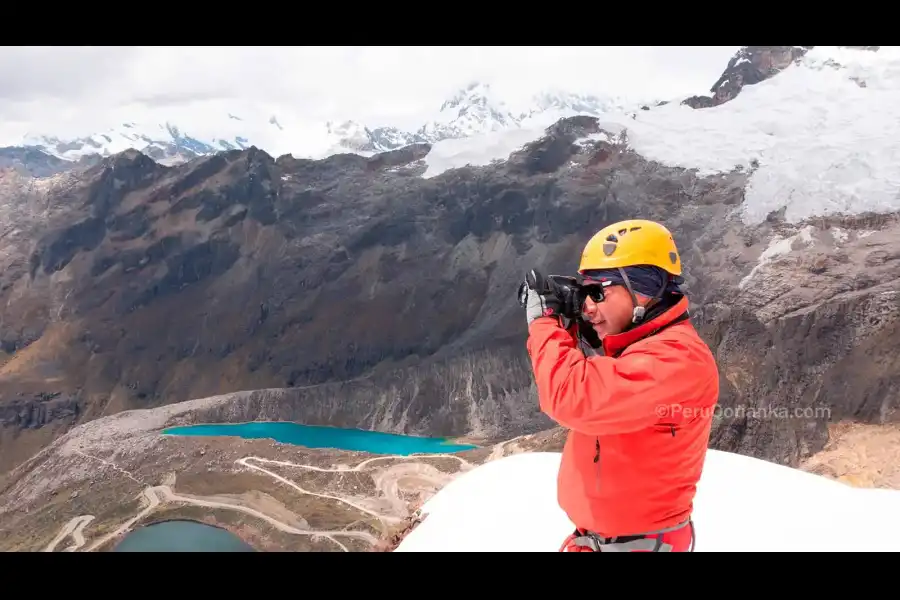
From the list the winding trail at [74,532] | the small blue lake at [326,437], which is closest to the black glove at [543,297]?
the winding trail at [74,532]

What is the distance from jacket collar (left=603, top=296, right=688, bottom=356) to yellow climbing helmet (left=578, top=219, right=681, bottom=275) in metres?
0.20

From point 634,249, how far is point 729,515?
4.47m

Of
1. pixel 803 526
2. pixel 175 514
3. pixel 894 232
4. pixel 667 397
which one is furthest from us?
pixel 894 232

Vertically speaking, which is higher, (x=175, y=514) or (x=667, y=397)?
(x=667, y=397)

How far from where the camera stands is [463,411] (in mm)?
87250

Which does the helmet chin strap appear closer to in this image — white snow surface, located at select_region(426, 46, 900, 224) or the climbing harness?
the climbing harness

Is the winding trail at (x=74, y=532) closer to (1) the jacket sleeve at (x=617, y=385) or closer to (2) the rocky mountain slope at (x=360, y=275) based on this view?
(2) the rocky mountain slope at (x=360, y=275)

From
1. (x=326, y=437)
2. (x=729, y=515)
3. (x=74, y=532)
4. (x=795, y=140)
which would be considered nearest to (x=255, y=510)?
(x=74, y=532)

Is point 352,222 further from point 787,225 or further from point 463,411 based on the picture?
point 787,225

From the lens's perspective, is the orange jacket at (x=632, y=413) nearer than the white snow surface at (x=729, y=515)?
Yes

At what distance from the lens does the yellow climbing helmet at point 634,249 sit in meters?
3.09

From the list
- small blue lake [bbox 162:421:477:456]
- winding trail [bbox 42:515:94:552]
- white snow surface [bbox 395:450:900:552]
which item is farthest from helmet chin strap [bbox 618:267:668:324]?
small blue lake [bbox 162:421:477:456]

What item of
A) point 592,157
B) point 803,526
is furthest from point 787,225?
point 803,526

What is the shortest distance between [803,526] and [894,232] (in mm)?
81565
